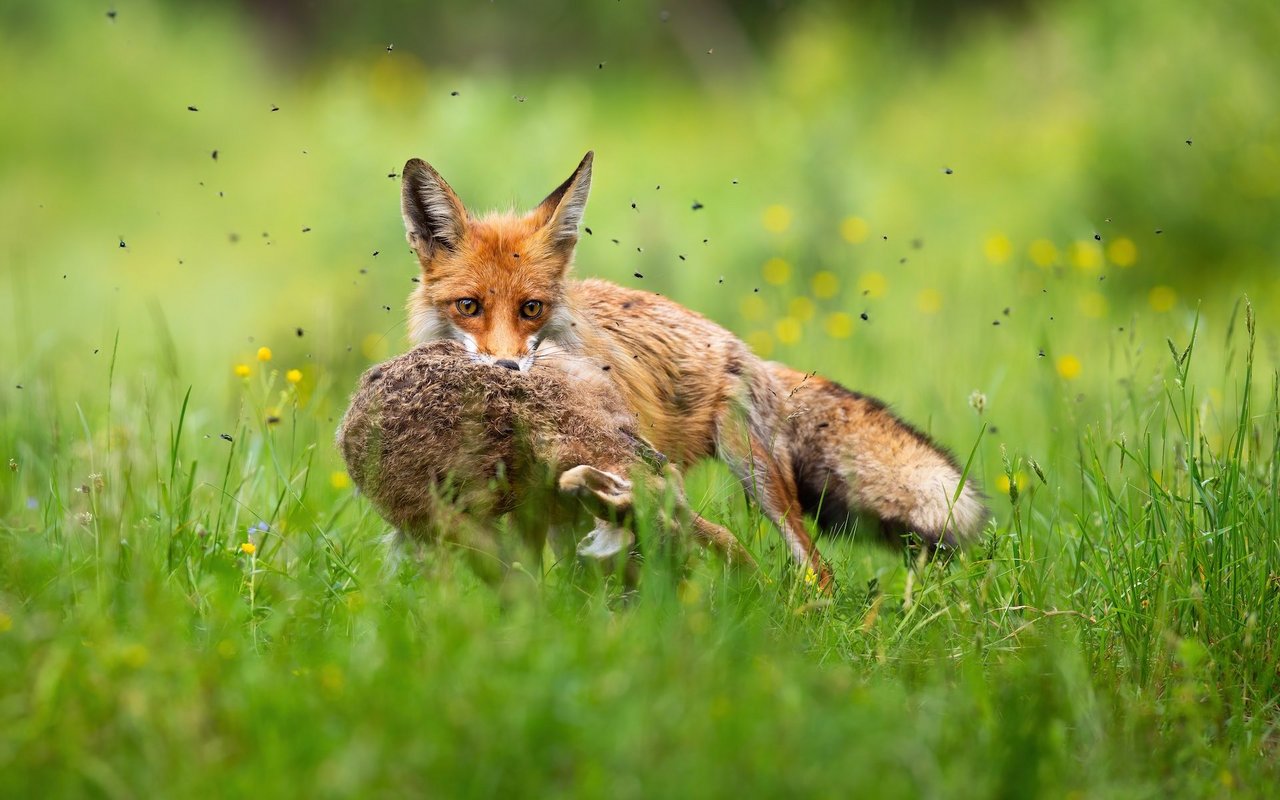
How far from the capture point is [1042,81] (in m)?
15.5

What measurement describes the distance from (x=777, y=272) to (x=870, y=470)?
13.7ft

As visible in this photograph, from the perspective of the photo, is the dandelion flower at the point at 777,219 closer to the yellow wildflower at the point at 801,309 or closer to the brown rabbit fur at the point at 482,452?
the yellow wildflower at the point at 801,309

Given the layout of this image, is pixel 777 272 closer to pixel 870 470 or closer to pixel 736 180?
pixel 736 180

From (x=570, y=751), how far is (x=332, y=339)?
19.5ft

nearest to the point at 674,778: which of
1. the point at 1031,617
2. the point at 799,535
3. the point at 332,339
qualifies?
the point at 1031,617

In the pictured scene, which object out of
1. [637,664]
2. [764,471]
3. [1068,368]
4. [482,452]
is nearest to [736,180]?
[1068,368]

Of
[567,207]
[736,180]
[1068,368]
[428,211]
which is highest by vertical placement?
[736,180]

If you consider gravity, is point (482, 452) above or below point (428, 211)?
below

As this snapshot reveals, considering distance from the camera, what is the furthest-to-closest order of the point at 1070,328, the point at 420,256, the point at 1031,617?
the point at 1070,328 → the point at 420,256 → the point at 1031,617

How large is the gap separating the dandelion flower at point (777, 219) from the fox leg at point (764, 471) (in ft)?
15.8

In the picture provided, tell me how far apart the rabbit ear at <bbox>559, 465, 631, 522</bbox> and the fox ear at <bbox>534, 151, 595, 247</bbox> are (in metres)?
2.06

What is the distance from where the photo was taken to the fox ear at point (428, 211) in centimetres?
480

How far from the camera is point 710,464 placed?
506cm

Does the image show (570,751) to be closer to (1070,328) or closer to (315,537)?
(315,537)
